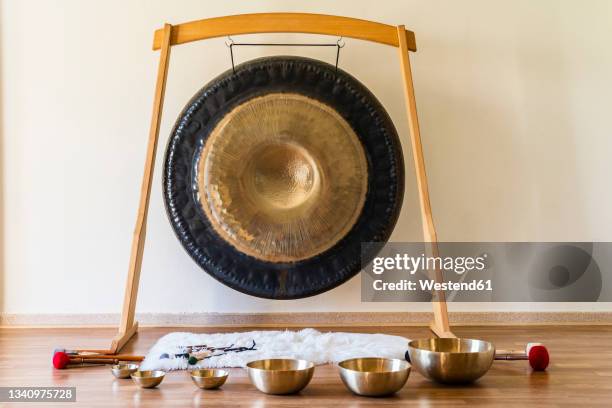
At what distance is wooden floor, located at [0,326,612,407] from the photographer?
1835 millimetres

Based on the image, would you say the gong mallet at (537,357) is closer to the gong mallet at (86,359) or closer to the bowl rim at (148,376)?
the bowl rim at (148,376)

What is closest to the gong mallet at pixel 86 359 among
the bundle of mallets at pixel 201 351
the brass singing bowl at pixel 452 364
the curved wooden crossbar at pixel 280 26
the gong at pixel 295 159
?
the bundle of mallets at pixel 201 351

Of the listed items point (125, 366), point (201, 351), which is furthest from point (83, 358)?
point (201, 351)

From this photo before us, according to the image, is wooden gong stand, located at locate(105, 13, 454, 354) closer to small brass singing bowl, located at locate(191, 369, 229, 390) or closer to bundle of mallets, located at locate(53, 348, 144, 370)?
bundle of mallets, located at locate(53, 348, 144, 370)

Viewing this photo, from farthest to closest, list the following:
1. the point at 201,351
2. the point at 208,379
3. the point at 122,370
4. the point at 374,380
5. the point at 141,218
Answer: the point at 141,218, the point at 201,351, the point at 122,370, the point at 208,379, the point at 374,380

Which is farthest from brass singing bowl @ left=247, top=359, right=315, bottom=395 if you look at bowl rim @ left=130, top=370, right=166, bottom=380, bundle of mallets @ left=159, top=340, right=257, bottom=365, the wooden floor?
bundle of mallets @ left=159, top=340, right=257, bottom=365

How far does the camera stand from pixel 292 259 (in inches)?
108

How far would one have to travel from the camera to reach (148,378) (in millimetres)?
1969

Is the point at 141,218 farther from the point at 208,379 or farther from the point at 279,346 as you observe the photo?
the point at 208,379

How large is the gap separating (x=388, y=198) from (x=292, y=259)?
424 mm

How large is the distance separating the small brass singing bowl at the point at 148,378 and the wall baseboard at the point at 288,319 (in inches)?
42.3

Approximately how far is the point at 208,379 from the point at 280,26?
1.38m

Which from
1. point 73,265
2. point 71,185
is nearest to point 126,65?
point 71,185

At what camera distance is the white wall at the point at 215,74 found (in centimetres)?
312
